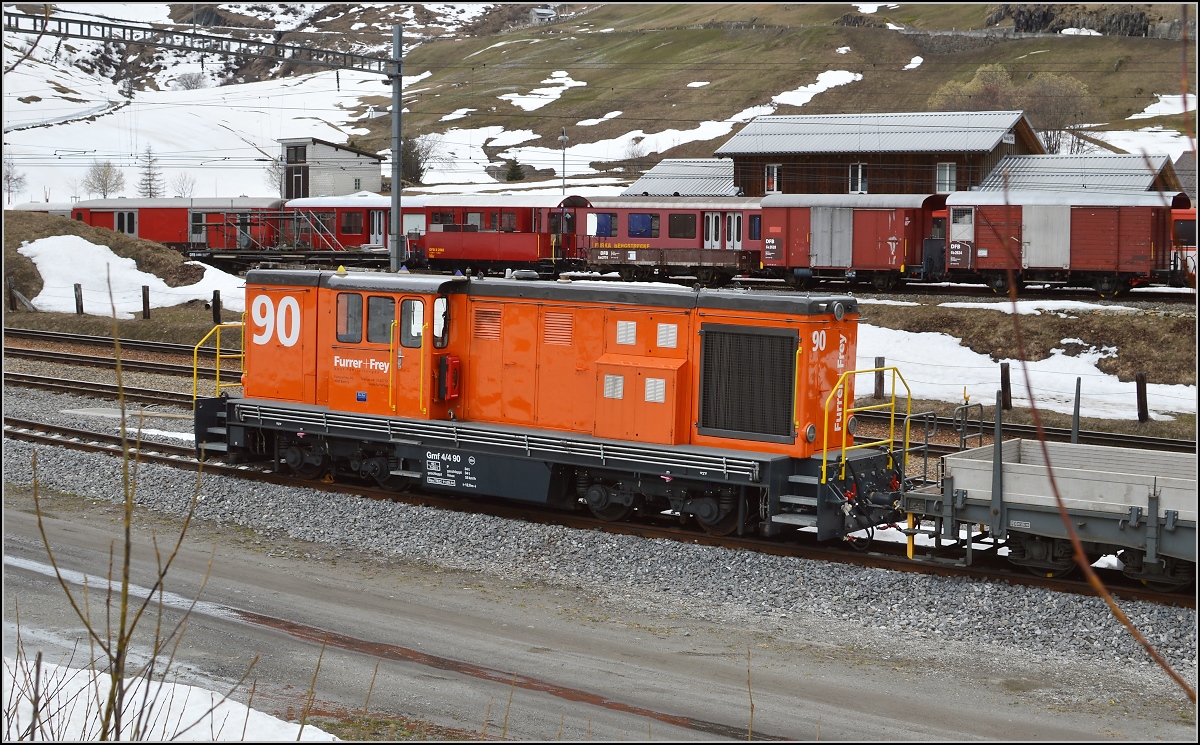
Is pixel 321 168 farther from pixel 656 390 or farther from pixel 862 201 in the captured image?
pixel 656 390

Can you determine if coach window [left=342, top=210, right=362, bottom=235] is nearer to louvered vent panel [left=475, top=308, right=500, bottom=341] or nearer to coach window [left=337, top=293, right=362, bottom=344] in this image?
coach window [left=337, top=293, right=362, bottom=344]

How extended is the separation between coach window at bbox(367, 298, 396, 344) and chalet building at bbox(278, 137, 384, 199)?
193 ft

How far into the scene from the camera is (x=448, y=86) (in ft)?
562

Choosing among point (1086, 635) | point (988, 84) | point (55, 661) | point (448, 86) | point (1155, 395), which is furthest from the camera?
point (448, 86)

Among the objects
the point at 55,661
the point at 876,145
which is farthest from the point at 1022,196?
the point at 55,661

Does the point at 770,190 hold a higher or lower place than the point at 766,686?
higher

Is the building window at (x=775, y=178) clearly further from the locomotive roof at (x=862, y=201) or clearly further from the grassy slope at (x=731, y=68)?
the grassy slope at (x=731, y=68)

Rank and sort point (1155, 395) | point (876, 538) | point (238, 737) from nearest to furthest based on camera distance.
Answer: point (238, 737) < point (876, 538) < point (1155, 395)

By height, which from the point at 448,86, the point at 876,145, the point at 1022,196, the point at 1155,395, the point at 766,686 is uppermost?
the point at 448,86

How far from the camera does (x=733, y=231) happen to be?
132 ft

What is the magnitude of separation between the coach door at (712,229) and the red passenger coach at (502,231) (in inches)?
216

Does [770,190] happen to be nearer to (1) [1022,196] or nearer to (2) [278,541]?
(1) [1022,196]

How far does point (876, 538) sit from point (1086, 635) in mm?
4105

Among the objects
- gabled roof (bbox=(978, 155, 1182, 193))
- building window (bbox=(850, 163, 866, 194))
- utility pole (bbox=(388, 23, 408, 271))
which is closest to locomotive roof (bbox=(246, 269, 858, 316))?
utility pole (bbox=(388, 23, 408, 271))
